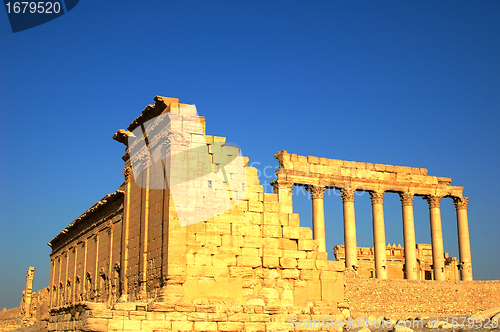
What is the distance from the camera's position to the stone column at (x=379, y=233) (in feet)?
117

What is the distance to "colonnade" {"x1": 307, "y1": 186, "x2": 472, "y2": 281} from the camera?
35750mm

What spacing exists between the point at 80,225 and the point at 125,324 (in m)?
19.8

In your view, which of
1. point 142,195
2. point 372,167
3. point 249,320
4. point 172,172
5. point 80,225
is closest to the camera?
point 249,320

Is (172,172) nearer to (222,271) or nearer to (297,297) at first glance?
(222,271)

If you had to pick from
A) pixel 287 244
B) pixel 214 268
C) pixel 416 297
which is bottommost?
pixel 416 297

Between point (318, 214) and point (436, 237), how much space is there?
336 inches

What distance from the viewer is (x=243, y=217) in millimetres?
15508

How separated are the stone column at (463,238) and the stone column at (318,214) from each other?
10012 mm

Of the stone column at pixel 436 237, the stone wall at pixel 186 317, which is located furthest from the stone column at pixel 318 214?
the stone wall at pixel 186 317

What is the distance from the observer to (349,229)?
36.2 m

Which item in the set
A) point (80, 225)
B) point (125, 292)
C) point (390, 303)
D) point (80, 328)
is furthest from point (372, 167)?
point (80, 328)

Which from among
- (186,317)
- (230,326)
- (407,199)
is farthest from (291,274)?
(407,199)

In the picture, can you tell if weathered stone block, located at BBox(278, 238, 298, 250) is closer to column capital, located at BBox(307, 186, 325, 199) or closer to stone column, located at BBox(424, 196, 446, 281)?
column capital, located at BBox(307, 186, 325, 199)

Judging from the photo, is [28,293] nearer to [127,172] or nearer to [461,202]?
[127,172]
